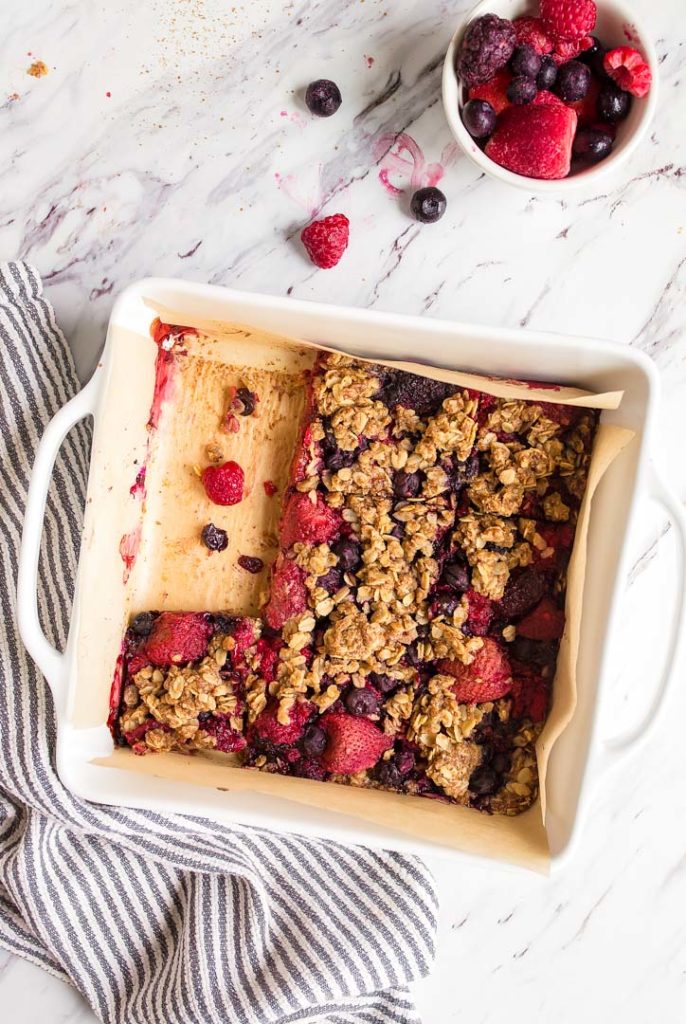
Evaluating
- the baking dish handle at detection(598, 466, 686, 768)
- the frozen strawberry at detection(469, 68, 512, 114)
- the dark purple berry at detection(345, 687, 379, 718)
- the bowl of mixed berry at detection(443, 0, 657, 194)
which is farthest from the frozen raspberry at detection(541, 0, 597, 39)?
the dark purple berry at detection(345, 687, 379, 718)

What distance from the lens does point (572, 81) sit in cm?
158

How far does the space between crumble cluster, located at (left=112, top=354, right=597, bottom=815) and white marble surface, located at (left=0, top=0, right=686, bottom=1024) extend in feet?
0.76

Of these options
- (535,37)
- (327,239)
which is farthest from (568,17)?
(327,239)

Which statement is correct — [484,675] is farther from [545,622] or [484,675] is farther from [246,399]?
[246,399]

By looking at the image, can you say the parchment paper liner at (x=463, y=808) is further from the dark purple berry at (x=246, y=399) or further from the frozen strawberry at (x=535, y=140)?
the frozen strawberry at (x=535, y=140)

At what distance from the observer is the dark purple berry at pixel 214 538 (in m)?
1.75

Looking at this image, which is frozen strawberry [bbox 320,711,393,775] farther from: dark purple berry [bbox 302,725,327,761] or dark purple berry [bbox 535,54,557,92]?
dark purple berry [bbox 535,54,557,92]

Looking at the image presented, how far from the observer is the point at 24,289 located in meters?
1.76

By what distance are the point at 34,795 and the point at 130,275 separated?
1030 millimetres

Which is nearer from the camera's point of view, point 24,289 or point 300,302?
point 300,302

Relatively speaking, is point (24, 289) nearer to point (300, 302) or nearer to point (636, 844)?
point (300, 302)

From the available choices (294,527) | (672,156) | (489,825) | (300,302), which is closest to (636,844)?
(489,825)

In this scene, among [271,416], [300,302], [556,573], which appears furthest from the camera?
[271,416]

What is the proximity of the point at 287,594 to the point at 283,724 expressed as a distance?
0.24 meters
